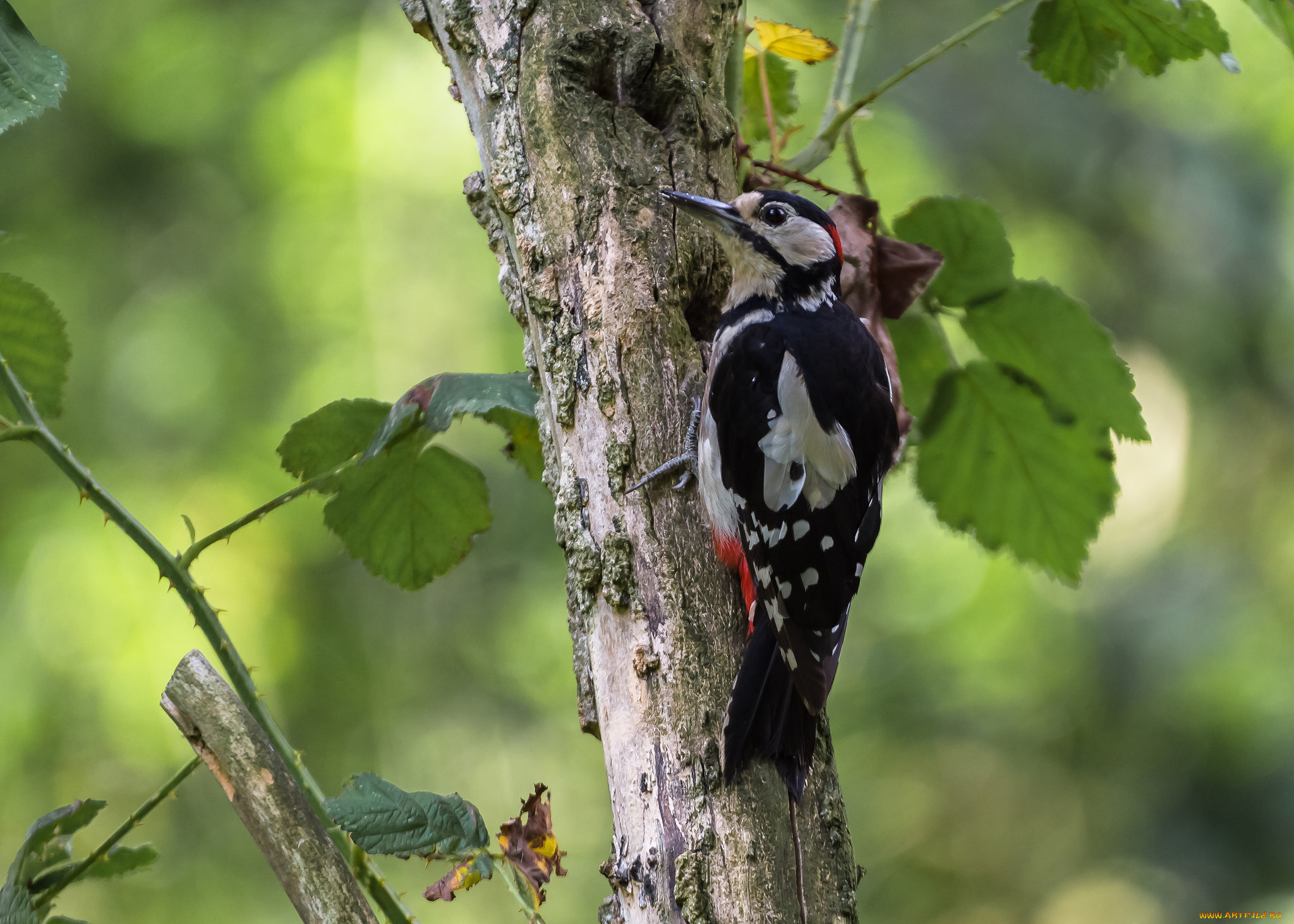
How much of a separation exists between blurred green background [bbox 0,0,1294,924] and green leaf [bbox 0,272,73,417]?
2470 millimetres

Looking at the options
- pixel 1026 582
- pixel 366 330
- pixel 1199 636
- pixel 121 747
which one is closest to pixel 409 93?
pixel 366 330

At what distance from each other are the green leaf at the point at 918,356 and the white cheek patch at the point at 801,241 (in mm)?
166

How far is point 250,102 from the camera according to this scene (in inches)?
175

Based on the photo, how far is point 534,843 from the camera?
3.86ft

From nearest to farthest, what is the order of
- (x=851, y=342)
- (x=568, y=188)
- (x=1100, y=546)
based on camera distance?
(x=568, y=188) → (x=851, y=342) → (x=1100, y=546)

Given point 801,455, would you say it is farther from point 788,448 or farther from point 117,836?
point 117,836

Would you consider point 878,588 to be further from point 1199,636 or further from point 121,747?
point 121,747

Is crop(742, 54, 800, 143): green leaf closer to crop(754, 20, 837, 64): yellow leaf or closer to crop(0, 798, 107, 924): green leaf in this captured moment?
crop(754, 20, 837, 64): yellow leaf

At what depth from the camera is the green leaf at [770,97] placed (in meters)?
1.85

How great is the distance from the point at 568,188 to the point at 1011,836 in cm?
442

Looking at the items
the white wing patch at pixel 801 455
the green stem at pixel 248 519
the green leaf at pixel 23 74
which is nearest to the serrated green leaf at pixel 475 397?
the green stem at pixel 248 519

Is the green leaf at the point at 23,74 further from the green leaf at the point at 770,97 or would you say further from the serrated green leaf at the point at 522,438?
the green leaf at the point at 770,97

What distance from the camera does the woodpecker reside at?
1.22m

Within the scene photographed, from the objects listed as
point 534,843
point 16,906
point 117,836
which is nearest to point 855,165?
point 534,843
